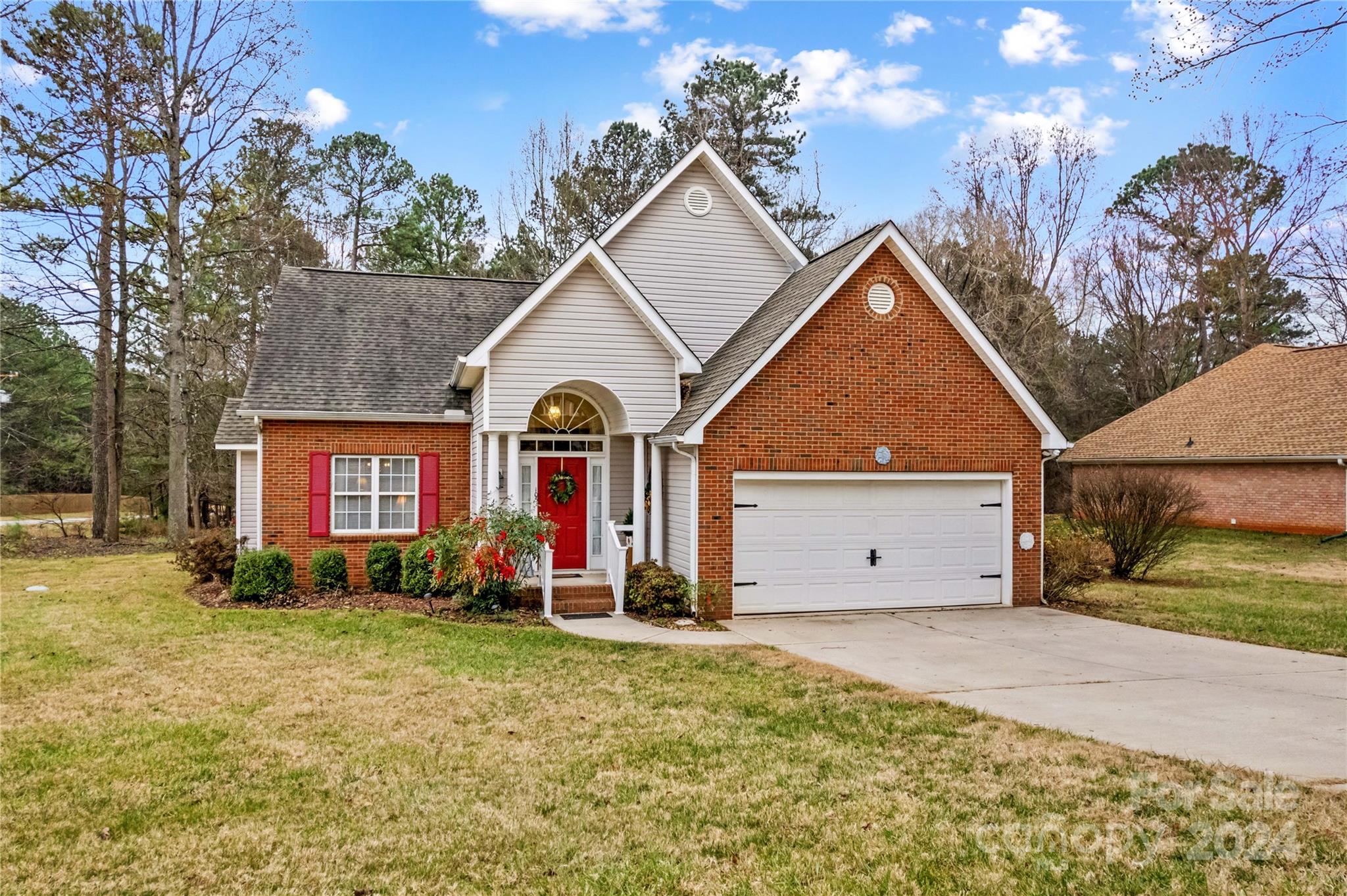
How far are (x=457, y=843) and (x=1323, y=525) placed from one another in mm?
27459

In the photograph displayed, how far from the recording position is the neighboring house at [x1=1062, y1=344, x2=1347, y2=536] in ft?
80.5

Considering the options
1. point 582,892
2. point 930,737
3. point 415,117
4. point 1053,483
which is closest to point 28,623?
point 582,892

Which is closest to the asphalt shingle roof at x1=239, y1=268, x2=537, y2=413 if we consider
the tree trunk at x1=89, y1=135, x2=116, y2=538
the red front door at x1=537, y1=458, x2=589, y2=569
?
the red front door at x1=537, y1=458, x2=589, y2=569

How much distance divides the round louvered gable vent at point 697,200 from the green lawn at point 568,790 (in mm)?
9354

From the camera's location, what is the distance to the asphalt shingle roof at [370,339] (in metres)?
15.0

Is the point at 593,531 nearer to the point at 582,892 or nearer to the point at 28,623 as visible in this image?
the point at 28,623

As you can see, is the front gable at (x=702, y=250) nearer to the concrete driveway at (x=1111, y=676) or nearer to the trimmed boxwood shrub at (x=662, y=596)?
the trimmed boxwood shrub at (x=662, y=596)

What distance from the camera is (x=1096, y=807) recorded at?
5348mm

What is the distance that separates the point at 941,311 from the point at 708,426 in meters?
4.19

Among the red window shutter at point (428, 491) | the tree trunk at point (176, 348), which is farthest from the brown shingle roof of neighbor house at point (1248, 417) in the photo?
the tree trunk at point (176, 348)

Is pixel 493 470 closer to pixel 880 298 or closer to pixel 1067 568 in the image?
pixel 880 298

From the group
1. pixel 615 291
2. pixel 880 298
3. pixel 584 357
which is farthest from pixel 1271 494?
pixel 584 357

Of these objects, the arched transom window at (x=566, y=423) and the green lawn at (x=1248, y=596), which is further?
the arched transom window at (x=566, y=423)

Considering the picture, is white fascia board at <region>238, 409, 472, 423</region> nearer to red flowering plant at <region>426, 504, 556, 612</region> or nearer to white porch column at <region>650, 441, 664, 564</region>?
red flowering plant at <region>426, 504, 556, 612</region>
